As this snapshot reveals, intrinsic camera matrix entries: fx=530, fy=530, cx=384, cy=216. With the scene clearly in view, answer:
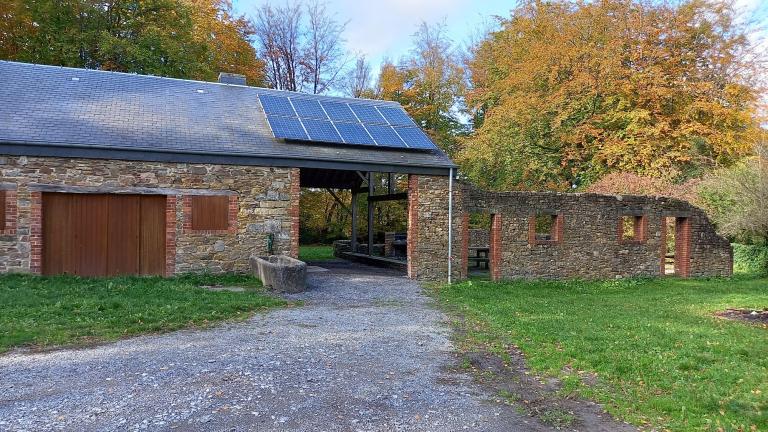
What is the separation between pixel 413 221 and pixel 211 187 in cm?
466

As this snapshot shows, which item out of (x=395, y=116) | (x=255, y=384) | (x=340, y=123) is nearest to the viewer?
(x=255, y=384)

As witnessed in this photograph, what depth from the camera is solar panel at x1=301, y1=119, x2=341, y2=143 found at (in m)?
12.6

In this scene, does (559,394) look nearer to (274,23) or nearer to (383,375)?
(383,375)

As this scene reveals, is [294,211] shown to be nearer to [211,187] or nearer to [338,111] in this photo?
[211,187]

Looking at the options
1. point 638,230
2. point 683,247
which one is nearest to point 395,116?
point 638,230

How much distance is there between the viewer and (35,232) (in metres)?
10.3

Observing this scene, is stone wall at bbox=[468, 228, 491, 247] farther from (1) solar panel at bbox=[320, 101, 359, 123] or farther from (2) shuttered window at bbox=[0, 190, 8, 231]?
(2) shuttered window at bbox=[0, 190, 8, 231]

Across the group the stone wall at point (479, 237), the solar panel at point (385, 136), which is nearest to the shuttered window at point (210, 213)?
the solar panel at point (385, 136)

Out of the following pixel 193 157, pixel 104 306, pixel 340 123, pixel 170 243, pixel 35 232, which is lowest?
pixel 104 306

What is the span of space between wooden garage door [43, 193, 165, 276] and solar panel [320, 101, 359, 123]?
5099 millimetres

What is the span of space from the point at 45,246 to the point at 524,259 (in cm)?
1091

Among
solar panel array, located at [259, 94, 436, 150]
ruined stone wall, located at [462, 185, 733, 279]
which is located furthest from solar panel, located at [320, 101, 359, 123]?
ruined stone wall, located at [462, 185, 733, 279]

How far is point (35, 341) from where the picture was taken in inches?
237

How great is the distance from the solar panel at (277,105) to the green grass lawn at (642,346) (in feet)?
19.9
